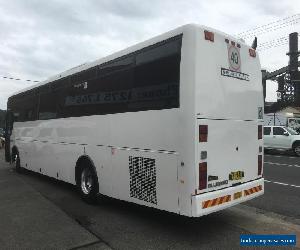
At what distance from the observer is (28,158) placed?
13.1 meters

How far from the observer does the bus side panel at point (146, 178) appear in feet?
19.8

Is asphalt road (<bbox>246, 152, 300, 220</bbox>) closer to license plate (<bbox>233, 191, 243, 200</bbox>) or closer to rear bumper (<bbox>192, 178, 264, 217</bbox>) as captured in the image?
rear bumper (<bbox>192, 178, 264, 217</bbox>)

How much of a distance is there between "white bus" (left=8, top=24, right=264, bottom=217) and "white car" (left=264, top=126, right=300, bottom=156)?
16.7 meters

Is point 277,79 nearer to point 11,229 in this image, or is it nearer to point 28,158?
point 28,158

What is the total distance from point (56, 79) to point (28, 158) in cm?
379

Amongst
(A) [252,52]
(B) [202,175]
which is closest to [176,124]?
(B) [202,175]

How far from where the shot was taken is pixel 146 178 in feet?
21.6

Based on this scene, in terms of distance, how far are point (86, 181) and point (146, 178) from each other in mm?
2796

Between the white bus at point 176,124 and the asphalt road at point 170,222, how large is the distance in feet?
1.48

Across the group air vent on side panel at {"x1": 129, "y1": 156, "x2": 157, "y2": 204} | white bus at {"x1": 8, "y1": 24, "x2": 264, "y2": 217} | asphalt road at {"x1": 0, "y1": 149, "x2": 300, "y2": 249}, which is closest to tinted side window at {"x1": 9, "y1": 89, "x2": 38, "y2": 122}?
asphalt road at {"x1": 0, "y1": 149, "x2": 300, "y2": 249}

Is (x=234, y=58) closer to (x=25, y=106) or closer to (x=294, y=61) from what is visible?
(x=25, y=106)

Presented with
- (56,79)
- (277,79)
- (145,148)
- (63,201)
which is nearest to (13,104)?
(56,79)

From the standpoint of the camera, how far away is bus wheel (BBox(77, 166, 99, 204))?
8414mm

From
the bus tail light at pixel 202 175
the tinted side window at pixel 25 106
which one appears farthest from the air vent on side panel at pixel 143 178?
the tinted side window at pixel 25 106
